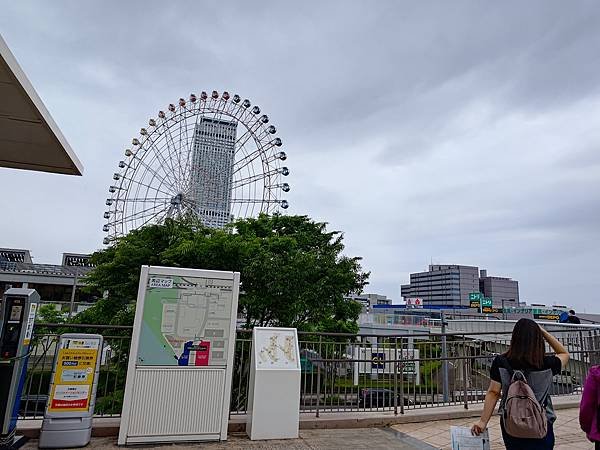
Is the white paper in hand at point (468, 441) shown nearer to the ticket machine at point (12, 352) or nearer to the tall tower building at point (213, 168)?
Answer: the ticket machine at point (12, 352)

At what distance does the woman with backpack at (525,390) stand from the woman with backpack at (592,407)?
0.19 m

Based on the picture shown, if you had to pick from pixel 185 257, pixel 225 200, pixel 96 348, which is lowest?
pixel 96 348

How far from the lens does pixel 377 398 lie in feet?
22.2

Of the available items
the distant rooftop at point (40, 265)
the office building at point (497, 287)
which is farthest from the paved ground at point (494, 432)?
the office building at point (497, 287)

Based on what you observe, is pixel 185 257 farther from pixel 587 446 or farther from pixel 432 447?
pixel 587 446

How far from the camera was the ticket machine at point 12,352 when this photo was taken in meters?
4.41

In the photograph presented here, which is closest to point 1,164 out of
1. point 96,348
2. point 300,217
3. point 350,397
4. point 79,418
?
point 96,348

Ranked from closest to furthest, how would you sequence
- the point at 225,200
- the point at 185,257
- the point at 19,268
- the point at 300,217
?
1. the point at 185,257
2. the point at 300,217
3. the point at 225,200
4. the point at 19,268

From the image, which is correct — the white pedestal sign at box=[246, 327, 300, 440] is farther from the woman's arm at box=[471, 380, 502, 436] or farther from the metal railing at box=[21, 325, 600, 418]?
the woman's arm at box=[471, 380, 502, 436]

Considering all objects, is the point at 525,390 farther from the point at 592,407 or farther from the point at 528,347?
the point at 592,407

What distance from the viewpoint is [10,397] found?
14.6ft

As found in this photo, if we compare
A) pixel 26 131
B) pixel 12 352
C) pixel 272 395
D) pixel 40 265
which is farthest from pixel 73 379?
pixel 40 265

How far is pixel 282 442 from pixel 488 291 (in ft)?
383

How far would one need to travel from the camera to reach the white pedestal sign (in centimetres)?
523
